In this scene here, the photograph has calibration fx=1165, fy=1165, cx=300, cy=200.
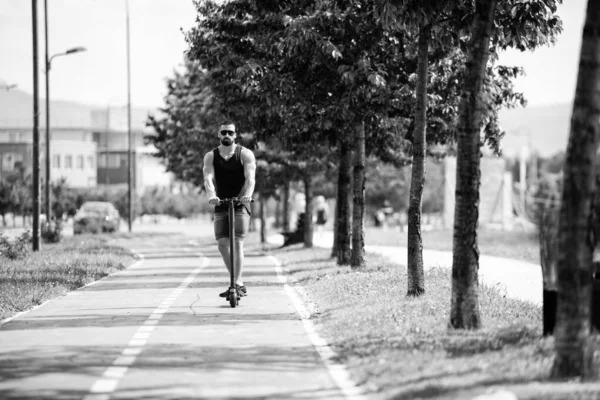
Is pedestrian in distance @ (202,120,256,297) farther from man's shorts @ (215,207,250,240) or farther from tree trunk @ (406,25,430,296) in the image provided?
tree trunk @ (406,25,430,296)

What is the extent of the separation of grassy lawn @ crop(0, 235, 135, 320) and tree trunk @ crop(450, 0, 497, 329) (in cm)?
579

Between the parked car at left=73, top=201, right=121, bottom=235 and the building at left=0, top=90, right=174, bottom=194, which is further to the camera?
the building at left=0, top=90, right=174, bottom=194

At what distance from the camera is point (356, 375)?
30.9ft

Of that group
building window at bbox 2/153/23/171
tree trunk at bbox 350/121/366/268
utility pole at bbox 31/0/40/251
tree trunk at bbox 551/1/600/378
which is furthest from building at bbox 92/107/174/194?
tree trunk at bbox 551/1/600/378

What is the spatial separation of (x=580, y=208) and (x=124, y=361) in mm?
4142

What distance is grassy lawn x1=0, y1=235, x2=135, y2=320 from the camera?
53.7ft

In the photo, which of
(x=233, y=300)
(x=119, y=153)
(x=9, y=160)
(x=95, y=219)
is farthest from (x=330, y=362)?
(x=119, y=153)

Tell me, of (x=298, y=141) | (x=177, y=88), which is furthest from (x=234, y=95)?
(x=177, y=88)

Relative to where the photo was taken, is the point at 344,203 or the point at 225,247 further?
the point at 344,203

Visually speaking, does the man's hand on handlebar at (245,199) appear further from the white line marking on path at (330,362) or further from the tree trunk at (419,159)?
the tree trunk at (419,159)

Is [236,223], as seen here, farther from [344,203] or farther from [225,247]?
[344,203]

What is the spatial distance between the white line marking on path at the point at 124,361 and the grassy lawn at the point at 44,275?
1.91 m

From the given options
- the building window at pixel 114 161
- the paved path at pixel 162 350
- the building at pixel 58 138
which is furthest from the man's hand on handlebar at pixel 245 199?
the building window at pixel 114 161

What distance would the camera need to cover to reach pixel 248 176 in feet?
49.5
